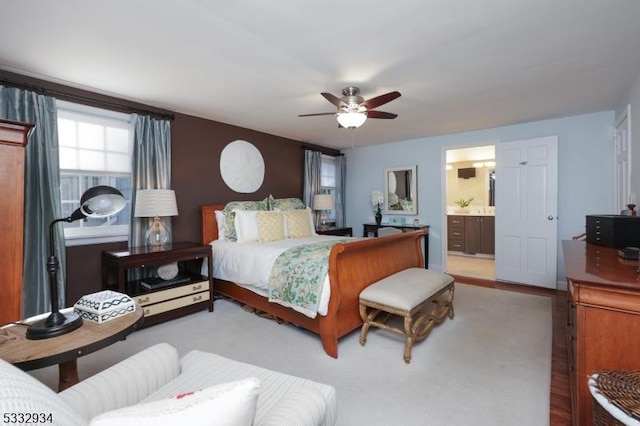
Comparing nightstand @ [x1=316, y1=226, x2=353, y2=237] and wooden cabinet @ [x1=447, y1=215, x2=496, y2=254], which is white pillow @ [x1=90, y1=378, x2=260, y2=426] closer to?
nightstand @ [x1=316, y1=226, x2=353, y2=237]

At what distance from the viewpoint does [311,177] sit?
5.57 meters

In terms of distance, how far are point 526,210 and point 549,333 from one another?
2074 mm

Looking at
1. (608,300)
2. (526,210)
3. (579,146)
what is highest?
(579,146)

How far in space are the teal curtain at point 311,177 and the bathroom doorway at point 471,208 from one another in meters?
2.65

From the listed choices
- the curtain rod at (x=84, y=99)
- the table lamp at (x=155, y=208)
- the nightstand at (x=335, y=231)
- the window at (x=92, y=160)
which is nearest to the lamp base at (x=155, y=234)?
the table lamp at (x=155, y=208)

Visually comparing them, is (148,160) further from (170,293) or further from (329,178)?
(329,178)

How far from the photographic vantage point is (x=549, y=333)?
9.16 feet

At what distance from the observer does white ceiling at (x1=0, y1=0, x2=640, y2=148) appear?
1783mm

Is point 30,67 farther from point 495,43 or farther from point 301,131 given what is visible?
point 495,43

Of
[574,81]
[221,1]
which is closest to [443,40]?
[221,1]

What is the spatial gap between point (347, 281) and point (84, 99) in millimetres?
3081

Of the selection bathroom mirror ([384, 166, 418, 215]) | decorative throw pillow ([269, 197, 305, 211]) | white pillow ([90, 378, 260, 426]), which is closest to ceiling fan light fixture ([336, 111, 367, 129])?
decorative throw pillow ([269, 197, 305, 211])

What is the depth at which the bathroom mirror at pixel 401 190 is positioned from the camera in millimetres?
5539

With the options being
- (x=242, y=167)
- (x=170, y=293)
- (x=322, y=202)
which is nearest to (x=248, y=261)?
(x=170, y=293)
